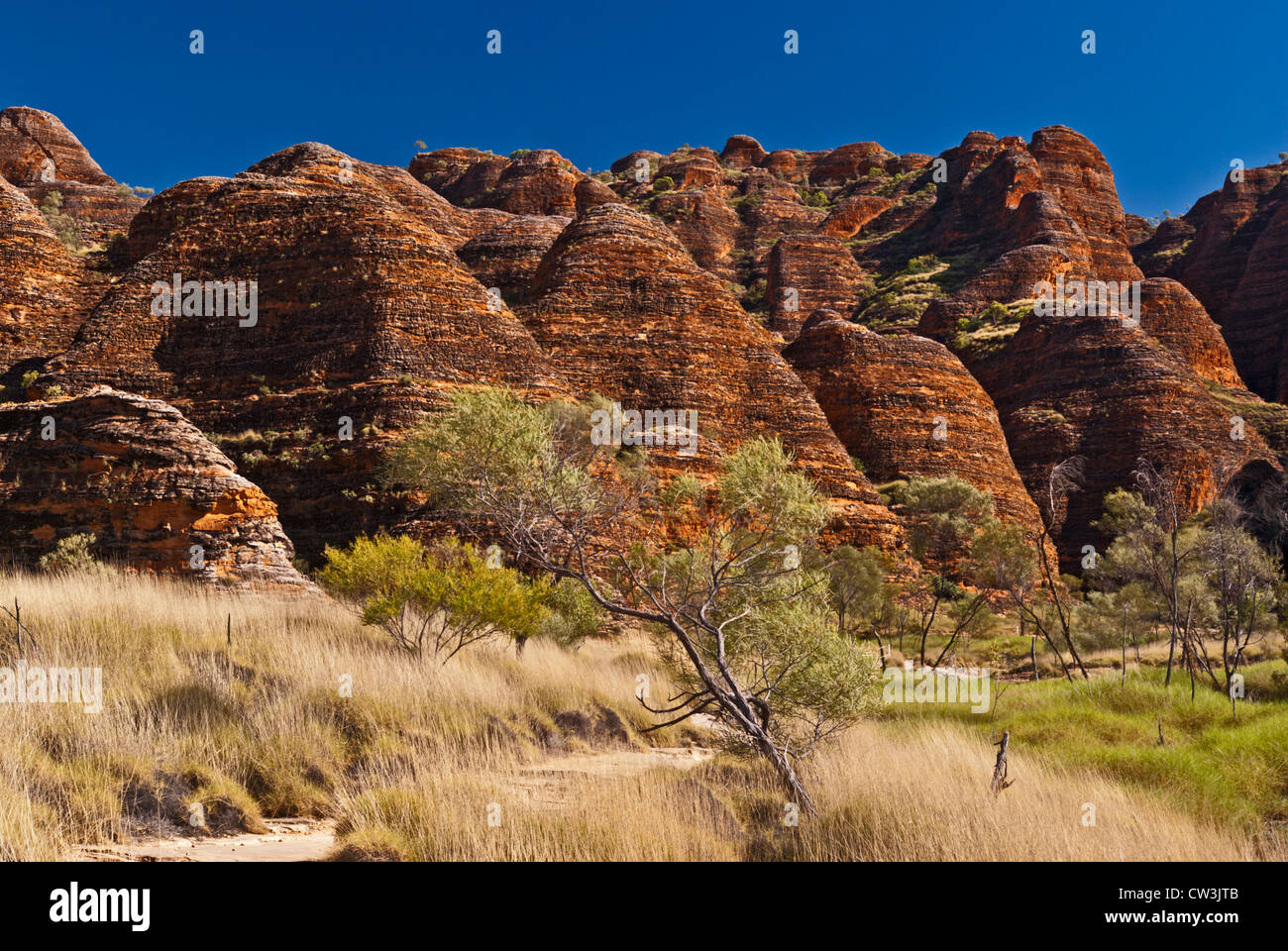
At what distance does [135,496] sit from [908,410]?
3532cm

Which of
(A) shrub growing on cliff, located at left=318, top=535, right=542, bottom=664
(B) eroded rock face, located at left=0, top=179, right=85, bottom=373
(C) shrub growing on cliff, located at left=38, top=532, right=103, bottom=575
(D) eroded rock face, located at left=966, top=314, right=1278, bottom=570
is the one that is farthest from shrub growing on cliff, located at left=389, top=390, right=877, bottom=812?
(D) eroded rock face, located at left=966, top=314, right=1278, bottom=570

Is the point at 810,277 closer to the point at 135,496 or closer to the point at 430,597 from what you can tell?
the point at 135,496

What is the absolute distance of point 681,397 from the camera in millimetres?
34531

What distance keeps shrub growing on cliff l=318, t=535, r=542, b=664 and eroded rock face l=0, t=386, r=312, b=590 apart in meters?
2.15

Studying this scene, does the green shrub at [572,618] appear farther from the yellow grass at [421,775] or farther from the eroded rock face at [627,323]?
the eroded rock face at [627,323]

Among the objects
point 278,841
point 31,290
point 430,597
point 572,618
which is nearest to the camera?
point 278,841

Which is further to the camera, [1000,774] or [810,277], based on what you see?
[810,277]

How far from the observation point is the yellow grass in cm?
598

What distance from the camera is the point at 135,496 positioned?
1627 cm

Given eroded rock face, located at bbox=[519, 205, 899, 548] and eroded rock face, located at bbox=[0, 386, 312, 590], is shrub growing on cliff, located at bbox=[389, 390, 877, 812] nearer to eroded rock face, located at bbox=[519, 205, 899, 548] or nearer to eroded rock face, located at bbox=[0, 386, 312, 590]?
eroded rock face, located at bbox=[0, 386, 312, 590]

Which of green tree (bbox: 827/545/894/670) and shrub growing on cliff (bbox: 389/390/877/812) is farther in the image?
green tree (bbox: 827/545/894/670)

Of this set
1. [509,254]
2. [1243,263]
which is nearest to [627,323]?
[509,254]

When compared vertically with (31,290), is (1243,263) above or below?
above
